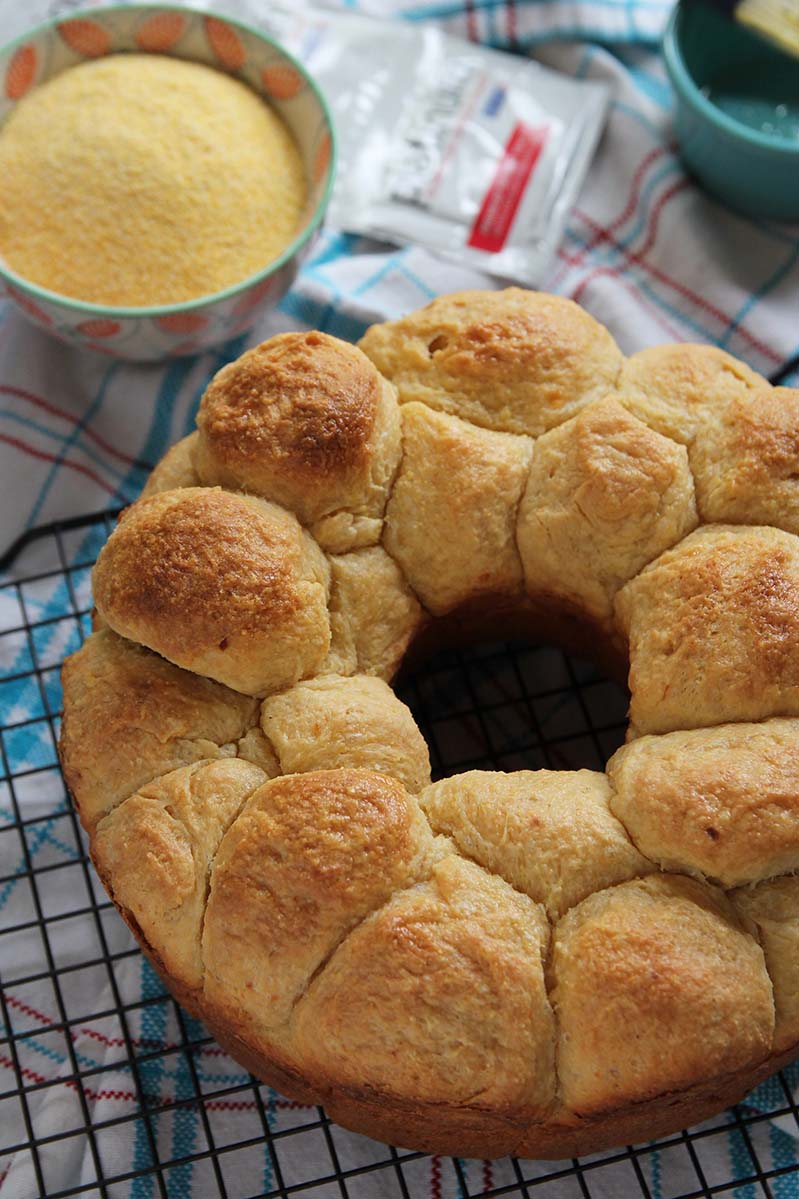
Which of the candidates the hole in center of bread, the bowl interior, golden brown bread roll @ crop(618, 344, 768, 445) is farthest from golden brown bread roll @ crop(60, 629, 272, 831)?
the bowl interior

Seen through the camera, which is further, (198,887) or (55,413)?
Answer: (55,413)

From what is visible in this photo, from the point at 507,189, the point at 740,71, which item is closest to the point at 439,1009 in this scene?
the point at 507,189

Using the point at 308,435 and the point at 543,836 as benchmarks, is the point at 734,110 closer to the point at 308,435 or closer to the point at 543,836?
the point at 308,435

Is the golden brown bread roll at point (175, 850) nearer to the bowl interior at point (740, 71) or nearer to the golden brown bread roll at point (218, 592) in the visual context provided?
the golden brown bread roll at point (218, 592)

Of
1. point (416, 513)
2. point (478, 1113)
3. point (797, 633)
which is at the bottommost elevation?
point (478, 1113)

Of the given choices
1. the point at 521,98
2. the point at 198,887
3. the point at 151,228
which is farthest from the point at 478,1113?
the point at 521,98

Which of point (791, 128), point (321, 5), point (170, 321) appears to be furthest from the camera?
point (321, 5)

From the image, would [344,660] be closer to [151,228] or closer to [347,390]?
[347,390]
